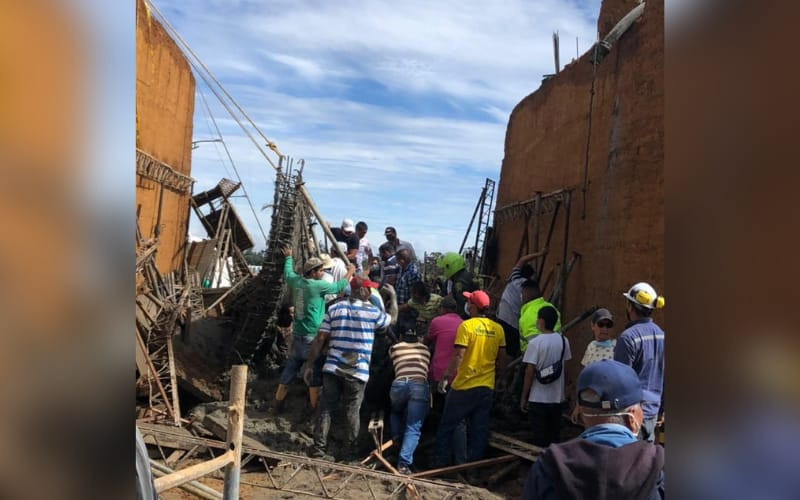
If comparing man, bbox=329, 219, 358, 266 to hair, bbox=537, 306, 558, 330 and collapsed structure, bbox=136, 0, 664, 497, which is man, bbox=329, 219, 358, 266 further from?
hair, bbox=537, 306, 558, 330

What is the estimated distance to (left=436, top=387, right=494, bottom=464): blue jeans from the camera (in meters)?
5.91

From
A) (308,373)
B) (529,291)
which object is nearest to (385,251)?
(308,373)

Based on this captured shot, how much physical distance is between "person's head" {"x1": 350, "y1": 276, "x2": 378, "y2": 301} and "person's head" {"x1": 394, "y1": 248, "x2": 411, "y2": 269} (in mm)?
2198

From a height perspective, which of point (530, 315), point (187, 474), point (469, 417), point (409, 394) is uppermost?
point (530, 315)

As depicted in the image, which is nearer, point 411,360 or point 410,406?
point 410,406

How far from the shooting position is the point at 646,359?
397cm

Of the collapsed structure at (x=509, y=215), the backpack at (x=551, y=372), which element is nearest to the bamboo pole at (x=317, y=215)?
the collapsed structure at (x=509, y=215)

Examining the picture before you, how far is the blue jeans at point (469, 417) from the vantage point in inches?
233

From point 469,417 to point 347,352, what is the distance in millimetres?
1547

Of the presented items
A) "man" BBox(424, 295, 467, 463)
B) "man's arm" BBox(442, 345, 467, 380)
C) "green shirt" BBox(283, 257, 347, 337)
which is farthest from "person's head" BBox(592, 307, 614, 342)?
"green shirt" BBox(283, 257, 347, 337)

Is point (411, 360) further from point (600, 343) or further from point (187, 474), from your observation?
point (187, 474)

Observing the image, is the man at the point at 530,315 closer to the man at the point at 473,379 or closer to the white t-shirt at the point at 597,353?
the man at the point at 473,379

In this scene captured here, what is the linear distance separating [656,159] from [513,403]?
357 cm
